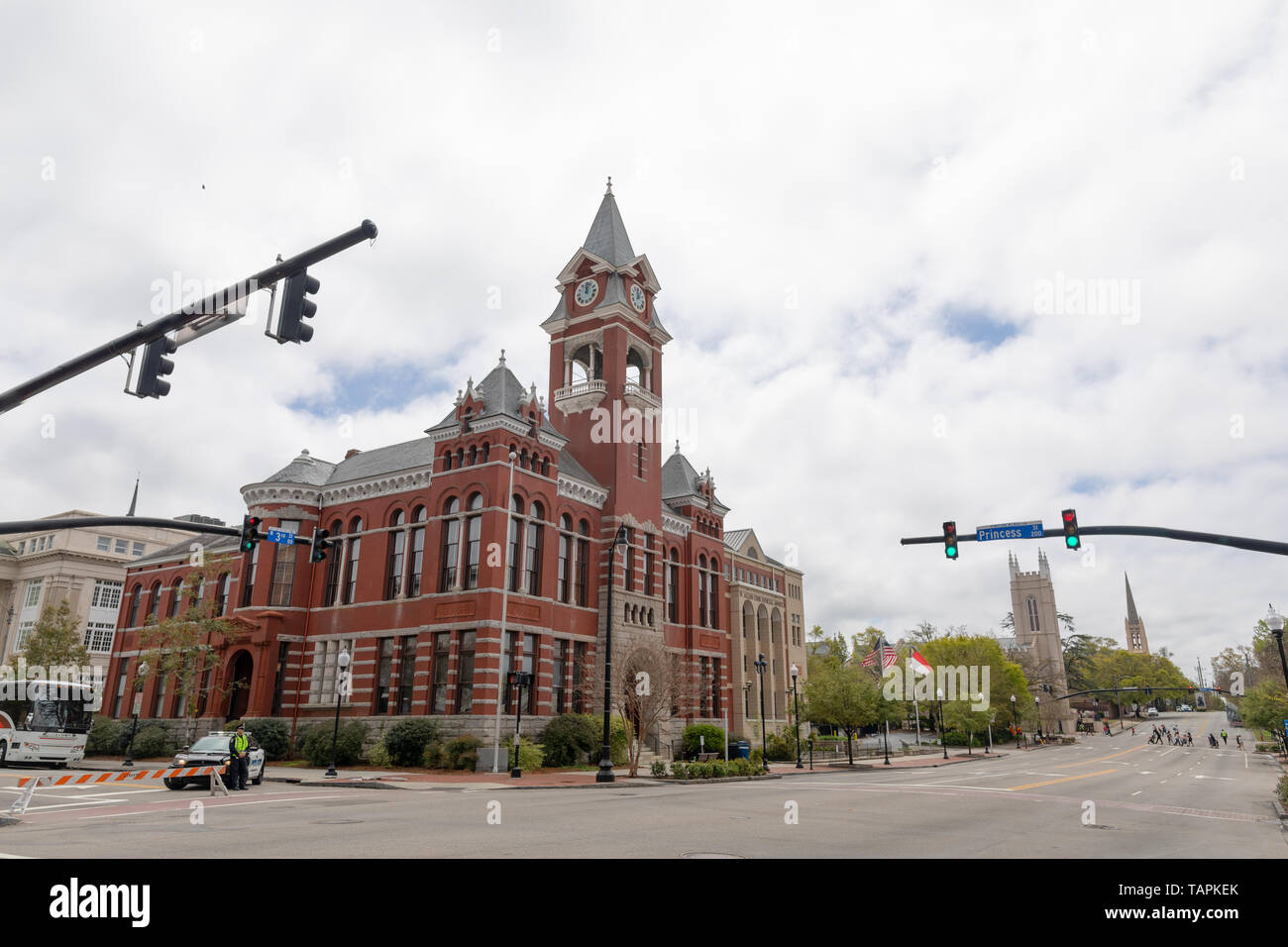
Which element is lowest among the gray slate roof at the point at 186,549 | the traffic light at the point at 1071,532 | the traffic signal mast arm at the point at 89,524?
the traffic signal mast arm at the point at 89,524

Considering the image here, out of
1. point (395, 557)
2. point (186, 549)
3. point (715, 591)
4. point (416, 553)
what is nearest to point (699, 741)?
point (715, 591)

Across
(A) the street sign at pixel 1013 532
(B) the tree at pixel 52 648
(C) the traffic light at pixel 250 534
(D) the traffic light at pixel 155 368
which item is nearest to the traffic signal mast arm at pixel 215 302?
(D) the traffic light at pixel 155 368

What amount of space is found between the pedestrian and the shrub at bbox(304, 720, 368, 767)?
11.3 meters

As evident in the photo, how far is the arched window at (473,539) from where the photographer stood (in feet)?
116

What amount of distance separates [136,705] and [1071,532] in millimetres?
48094

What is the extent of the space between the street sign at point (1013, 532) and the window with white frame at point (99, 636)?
78539 millimetres

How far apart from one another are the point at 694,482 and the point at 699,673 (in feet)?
39.6

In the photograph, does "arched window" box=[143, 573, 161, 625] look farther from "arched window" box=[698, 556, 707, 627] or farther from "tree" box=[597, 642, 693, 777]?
"arched window" box=[698, 556, 707, 627]

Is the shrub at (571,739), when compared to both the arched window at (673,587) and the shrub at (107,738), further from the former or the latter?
the shrub at (107,738)

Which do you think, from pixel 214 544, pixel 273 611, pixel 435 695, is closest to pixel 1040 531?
pixel 435 695

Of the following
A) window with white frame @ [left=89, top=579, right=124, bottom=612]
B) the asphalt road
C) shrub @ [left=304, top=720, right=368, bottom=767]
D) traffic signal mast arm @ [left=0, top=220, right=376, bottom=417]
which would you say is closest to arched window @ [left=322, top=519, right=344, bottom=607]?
shrub @ [left=304, top=720, right=368, bottom=767]

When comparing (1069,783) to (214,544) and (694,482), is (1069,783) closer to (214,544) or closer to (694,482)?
(694,482)

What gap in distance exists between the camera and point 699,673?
149 ft
